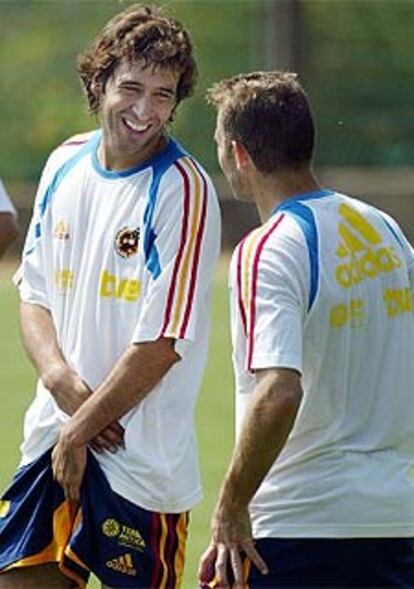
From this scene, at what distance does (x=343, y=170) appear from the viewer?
2072 cm

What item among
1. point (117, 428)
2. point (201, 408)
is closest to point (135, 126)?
point (117, 428)

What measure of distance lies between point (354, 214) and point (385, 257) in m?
0.12

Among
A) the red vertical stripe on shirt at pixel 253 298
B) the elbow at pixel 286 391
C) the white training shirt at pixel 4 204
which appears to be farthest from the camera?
the white training shirt at pixel 4 204

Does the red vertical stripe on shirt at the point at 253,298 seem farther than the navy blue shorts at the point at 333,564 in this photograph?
No

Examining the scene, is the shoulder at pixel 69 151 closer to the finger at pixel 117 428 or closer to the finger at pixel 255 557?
the finger at pixel 117 428

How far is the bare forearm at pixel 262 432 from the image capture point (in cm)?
423

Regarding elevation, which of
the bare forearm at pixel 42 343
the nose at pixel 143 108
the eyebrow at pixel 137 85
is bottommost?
the bare forearm at pixel 42 343

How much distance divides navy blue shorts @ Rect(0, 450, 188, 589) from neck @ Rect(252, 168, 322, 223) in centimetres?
93

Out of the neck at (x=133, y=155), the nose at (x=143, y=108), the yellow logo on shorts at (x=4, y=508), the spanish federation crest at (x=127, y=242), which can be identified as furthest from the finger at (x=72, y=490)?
the nose at (x=143, y=108)

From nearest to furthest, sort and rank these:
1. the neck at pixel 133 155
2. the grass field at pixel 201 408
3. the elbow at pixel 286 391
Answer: the elbow at pixel 286 391
the neck at pixel 133 155
the grass field at pixel 201 408

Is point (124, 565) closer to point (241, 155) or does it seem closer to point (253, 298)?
point (253, 298)

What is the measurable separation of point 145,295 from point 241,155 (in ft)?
1.84

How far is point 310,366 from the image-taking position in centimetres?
443

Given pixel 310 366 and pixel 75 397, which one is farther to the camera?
pixel 75 397
